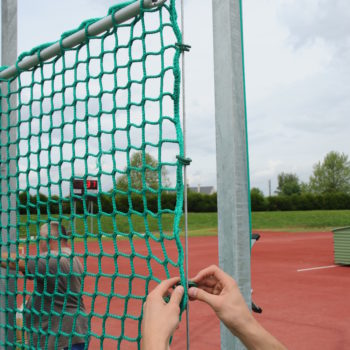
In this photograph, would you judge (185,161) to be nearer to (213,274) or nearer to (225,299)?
(213,274)

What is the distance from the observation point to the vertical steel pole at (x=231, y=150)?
171 centimetres

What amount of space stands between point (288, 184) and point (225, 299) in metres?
85.7

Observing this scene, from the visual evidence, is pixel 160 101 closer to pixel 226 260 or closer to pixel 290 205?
pixel 226 260

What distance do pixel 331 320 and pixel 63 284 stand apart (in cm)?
453

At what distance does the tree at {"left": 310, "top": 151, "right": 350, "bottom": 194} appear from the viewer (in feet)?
249

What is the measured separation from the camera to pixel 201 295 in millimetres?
1606

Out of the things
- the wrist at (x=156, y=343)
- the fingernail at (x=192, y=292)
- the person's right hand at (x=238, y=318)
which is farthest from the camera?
the fingernail at (x=192, y=292)

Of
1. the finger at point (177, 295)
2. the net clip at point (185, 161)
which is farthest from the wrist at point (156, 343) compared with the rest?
the net clip at point (185, 161)

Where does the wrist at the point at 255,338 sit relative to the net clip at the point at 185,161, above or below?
below

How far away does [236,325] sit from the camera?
1504 mm

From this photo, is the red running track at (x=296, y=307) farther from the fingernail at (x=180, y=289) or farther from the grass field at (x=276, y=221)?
the grass field at (x=276, y=221)

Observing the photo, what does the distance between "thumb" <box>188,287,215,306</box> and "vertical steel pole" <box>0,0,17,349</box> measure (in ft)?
5.87

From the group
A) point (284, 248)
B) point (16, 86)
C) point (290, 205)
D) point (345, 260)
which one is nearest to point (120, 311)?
point (16, 86)

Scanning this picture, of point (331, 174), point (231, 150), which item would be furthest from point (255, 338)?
point (331, 174)
